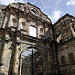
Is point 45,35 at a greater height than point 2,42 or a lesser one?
greater

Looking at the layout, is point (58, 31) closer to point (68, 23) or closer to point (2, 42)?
point (68, 23)

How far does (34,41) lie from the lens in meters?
10.2

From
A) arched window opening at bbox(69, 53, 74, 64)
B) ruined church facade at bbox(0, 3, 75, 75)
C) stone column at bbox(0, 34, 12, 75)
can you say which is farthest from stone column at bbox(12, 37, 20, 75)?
arched window opening at bbox(69, 53, 74, 64)

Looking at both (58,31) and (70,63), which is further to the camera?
(58,31)

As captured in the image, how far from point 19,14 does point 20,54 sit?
5.33 meters

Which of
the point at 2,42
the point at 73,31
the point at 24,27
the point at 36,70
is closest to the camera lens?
the point at 2,42

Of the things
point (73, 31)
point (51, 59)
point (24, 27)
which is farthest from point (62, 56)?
point (24, 27)

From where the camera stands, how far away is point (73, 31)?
10312 millimetres

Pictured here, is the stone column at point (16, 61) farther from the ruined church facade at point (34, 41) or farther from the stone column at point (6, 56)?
the stone column at point (6, 56)

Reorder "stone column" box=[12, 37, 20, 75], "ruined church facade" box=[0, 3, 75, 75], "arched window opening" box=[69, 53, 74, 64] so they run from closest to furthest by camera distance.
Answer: "stone column" box=[12, 37, 20, 75] < "ruined church facade" box=[0, 3, 75, 75] < "arched window opening" box=[69, 53, 74, 64]

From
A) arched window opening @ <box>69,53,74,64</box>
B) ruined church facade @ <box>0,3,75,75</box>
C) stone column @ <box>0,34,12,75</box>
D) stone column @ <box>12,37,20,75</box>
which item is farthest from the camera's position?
arched window opening @ <box>69,53,74,64</box>

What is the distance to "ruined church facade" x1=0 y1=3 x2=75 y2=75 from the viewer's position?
8.06 m

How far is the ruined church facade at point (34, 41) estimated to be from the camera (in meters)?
8.06

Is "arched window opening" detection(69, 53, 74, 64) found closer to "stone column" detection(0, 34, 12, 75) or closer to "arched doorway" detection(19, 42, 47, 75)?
"arched doorway" detection(19, 42, 47, 75)
